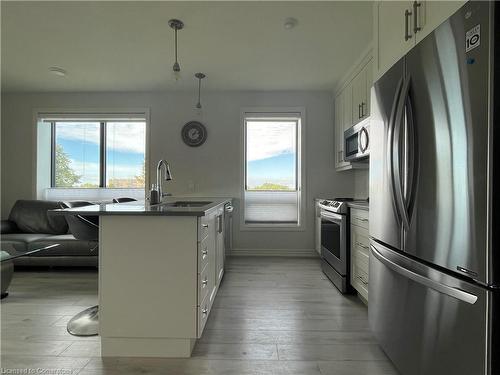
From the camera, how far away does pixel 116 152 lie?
452 centimetres

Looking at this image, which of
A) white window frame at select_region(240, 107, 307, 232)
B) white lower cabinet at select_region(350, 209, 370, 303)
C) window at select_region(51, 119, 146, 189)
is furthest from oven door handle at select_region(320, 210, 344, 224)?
window at select_region(51, 119, 146, 189)

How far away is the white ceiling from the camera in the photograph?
235 centimetres

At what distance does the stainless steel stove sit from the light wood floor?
0.50 ft

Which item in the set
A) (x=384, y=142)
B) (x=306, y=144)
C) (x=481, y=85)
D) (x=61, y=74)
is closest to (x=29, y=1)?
(x=61, y=74)

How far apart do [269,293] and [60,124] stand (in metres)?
4.32

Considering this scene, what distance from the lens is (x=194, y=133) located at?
13.9ft

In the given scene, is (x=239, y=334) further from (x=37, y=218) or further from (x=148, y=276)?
(x=37, y=218)

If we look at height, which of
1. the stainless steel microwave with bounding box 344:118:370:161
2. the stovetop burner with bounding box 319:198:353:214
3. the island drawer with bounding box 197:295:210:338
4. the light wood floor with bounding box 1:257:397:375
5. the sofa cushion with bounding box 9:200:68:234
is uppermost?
the stainless steel microwave with bounding box 344:118:370:161

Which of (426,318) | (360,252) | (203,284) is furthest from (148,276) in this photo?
(360,252)

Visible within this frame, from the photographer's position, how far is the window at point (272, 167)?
14.2 ft

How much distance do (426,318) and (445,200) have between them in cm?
53

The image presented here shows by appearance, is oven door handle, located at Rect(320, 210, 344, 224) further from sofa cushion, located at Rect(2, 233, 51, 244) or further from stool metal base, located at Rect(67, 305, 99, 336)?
sofa cushion, located at Rect(2, 233, 51, 244)

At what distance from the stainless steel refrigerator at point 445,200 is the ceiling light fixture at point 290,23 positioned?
1308 mm

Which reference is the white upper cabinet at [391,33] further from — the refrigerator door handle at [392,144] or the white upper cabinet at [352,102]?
the white upper cabinet at [352,102]
